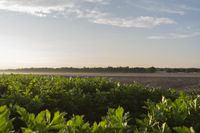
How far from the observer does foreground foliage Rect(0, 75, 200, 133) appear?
12.0 ft

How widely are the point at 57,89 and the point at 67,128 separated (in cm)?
528

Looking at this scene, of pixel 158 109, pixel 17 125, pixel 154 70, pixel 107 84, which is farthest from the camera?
pixel 154 70

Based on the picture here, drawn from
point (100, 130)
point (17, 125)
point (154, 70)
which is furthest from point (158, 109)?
point (154, 70)

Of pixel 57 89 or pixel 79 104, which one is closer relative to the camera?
pixel 79 104

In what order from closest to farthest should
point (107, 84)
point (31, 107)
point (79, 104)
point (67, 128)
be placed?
point (67, 128) < point (31, 107) < point (79, 104) < point (107, 84)

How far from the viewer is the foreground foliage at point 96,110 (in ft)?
12.0

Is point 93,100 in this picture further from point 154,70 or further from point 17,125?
point 154,70

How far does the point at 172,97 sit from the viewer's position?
902 centimetres

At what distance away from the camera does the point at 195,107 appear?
5164mm

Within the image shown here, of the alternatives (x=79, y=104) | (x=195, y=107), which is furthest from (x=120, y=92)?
(x=195, y=107)

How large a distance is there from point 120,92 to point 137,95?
0.39m

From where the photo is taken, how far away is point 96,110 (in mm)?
7992

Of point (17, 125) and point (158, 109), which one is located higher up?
point (158, 109)

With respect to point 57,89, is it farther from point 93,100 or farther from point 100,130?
point 100,130
